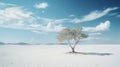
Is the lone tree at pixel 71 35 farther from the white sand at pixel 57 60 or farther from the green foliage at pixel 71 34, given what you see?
the white sand at pixel 57 60

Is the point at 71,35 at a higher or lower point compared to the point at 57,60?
higher

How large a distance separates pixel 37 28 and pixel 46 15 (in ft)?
2.80

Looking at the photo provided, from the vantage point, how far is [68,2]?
6.31m

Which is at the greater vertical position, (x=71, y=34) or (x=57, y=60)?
(x=71, y=34)

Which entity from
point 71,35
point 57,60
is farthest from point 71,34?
point 57,60

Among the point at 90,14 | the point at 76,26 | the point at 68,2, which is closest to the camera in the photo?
the point at 68,2

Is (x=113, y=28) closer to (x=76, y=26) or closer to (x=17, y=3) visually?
(x=76, y=26)

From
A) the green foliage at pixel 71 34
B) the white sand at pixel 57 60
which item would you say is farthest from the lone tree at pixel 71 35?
the white sand at pixel 57 60

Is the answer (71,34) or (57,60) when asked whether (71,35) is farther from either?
(57,60)

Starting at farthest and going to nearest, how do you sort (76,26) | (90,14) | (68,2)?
(76,26), (90,14), (68,2)

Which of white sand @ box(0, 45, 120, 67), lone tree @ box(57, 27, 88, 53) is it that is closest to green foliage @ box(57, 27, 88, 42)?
lone tree @ box(57, 27, 88, 53)

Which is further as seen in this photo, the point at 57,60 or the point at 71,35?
the point at 71,35

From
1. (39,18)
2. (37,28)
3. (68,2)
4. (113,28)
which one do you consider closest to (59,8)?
(68,2)

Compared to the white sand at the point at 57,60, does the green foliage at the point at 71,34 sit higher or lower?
higher
